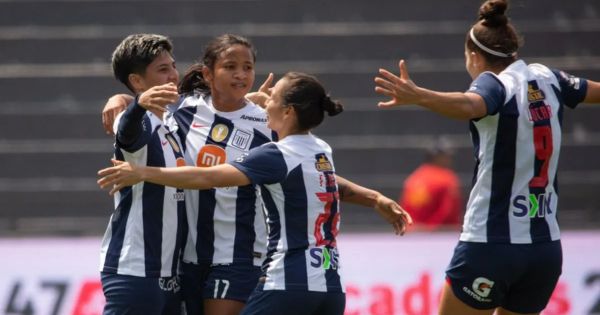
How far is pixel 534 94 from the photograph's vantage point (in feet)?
16.1

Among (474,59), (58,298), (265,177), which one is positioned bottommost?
(58,298)

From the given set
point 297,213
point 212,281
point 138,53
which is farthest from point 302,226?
point 138,53

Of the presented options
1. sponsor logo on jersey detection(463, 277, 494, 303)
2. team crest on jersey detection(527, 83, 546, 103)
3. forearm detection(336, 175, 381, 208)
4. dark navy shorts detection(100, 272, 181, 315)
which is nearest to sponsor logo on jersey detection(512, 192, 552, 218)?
sponsor logo on jersey detection(463, 277, 494, 303)

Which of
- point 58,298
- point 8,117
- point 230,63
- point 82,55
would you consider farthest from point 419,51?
point 230,63

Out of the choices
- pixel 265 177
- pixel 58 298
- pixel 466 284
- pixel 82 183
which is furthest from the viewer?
pixel 82 183

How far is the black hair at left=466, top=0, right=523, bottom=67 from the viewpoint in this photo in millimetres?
4938

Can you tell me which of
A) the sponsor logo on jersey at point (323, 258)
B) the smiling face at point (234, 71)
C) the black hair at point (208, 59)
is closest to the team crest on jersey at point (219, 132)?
the smiling face at point (234, 71)

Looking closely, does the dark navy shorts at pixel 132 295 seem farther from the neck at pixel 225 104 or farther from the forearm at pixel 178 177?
the neck at pixel 225 104

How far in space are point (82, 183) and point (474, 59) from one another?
27.1ft

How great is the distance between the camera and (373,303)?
8.51 m

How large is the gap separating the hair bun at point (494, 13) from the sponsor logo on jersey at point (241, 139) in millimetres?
1226

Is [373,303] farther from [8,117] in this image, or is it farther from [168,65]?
[8,117]

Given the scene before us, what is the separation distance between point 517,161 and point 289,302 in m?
1.18

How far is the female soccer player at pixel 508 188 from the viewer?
4.85 metres
